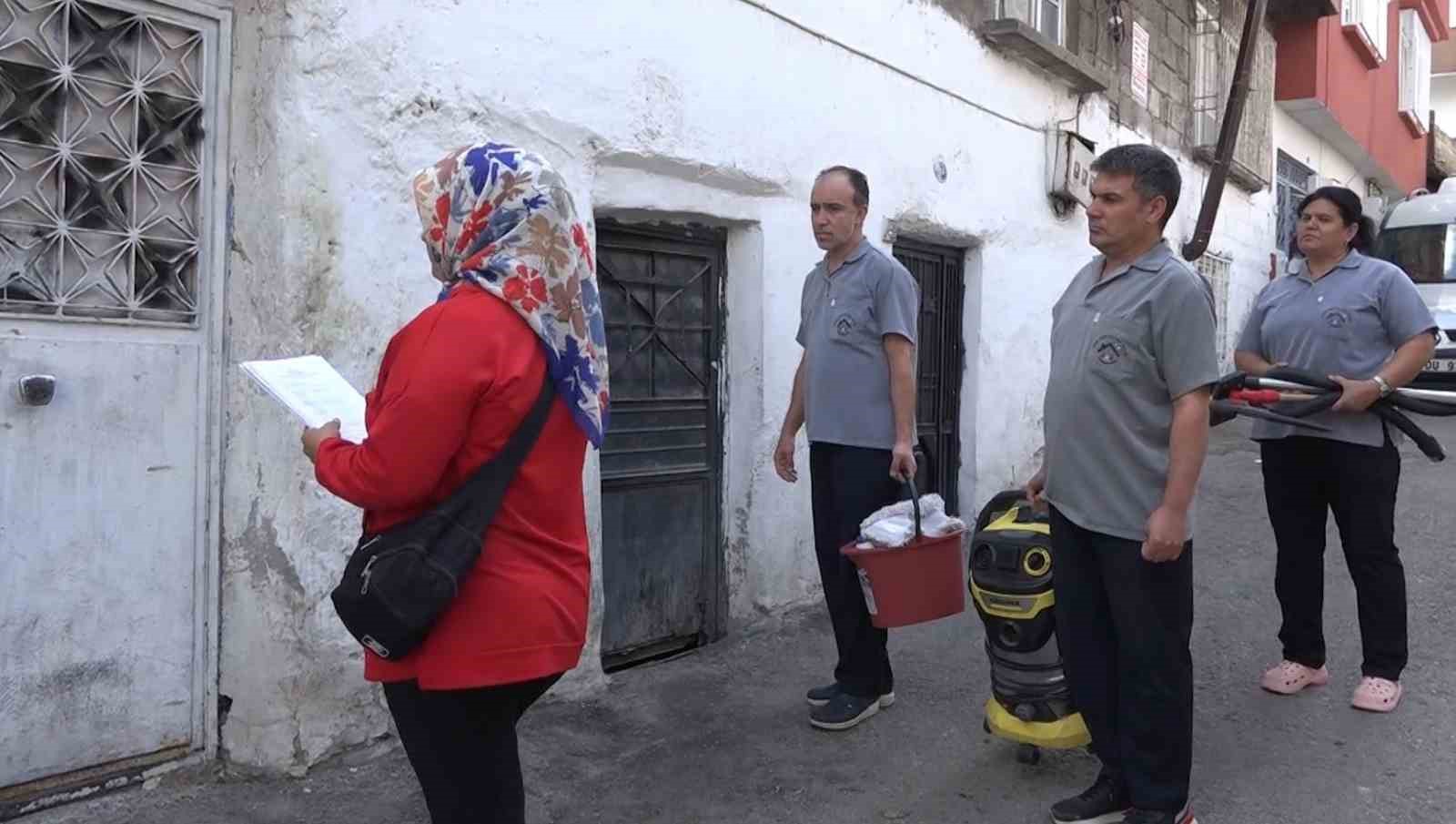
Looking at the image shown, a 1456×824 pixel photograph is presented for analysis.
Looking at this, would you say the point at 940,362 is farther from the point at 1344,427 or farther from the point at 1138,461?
the point at 1138,461

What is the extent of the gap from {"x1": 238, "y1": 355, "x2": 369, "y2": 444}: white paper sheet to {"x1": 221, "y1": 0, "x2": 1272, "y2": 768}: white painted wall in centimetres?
137

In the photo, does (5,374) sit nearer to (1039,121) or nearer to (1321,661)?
(1321,661)

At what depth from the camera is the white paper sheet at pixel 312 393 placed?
6.88ft

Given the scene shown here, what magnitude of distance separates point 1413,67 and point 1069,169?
18857 mm

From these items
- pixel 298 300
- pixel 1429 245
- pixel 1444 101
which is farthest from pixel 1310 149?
pixel 1444 101

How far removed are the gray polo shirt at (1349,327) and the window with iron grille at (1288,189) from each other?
1299cm

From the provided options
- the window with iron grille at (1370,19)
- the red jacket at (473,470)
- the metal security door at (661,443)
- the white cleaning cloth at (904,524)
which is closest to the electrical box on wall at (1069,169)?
the metal security door at (661,443)

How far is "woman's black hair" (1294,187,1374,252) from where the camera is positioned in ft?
13.5

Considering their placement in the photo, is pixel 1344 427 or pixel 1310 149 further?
pixel 1310 149

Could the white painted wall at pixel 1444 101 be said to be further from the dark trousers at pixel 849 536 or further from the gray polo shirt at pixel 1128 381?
the gray polo shirt at pixel 1128 381

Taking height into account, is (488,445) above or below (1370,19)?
below

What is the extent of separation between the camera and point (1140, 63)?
33.1 ft

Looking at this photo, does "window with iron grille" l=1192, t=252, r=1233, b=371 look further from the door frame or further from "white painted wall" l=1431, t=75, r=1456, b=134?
"white painted wall" l=1431, t=75, r=1456, b=134

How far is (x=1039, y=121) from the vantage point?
7973 mm
